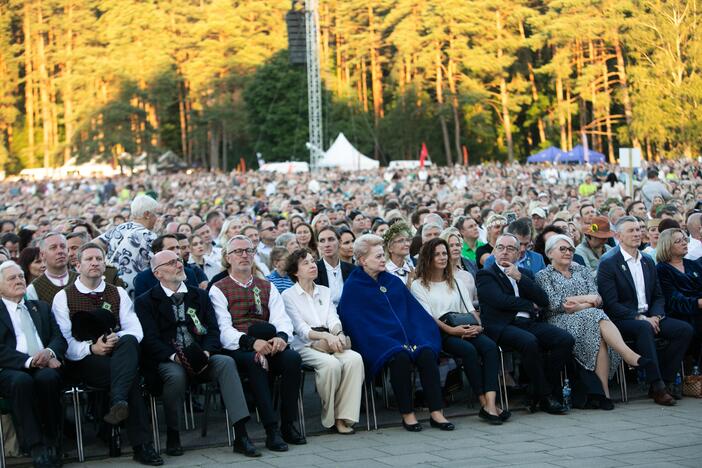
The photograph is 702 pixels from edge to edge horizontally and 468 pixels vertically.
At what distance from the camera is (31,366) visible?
6336mm

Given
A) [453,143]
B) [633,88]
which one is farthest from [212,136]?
[633,88]

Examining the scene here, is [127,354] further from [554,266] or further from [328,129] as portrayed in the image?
[328,129]

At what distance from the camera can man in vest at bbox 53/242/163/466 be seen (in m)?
6.35

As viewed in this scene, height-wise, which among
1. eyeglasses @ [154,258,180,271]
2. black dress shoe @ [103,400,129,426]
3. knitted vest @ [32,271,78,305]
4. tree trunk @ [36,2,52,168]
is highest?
tree trunk @ [36,2,52,168]

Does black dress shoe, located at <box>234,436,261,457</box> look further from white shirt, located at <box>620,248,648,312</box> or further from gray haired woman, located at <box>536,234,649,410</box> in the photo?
white shirt, located at <box>620,248,648,312</box>

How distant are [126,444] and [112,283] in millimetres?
1208

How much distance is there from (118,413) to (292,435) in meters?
1.20

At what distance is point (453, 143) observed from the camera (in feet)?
200

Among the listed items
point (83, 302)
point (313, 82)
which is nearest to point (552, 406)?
point (83, 302)

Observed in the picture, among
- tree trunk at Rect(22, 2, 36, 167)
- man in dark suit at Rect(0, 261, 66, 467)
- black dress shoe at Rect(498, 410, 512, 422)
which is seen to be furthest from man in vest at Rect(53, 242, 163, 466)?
tree trunk at Rect(22, 2, 36, 167)

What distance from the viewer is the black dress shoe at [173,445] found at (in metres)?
6.55

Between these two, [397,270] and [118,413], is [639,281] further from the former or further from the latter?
[118,413]

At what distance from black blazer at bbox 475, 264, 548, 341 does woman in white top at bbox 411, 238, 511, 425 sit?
12cm

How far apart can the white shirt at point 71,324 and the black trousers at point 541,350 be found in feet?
9.06
